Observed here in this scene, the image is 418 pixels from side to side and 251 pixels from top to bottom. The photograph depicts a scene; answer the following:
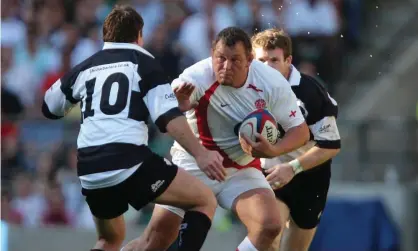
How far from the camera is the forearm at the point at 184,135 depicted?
26.2 feet

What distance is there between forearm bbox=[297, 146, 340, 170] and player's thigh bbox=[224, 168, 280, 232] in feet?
1.44

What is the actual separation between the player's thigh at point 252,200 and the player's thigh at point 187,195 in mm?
481

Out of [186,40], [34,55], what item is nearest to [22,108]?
[34,55]

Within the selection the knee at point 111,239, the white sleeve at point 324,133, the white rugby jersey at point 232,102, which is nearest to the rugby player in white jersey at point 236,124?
the white rugby jersey at point 232,102

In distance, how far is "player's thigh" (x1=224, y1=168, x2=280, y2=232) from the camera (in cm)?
859

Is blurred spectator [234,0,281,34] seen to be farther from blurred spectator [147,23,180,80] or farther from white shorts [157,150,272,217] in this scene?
white shorts [157,150,272,217]

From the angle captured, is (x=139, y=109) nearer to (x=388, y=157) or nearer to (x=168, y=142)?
(x=168, y=142)

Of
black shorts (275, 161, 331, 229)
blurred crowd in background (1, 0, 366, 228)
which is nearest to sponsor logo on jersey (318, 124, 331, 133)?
black shorts (275, 161, 331, 229)

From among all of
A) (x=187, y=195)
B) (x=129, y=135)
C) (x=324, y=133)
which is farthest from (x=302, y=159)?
(x=129, y=135)

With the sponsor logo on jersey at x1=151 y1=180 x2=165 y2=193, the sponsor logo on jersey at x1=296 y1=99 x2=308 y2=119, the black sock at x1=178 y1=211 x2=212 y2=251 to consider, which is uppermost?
the sponsor logo on jersey at x1=151 y1=180 x2=165 y2=193

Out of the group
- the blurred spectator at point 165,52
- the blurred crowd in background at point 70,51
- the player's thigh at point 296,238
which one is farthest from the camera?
the blurred spectator at point 165,52

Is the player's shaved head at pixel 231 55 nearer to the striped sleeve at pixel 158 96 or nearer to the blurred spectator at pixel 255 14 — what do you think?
the striped sleeve at pixel 158 96

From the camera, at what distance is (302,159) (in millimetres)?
9336

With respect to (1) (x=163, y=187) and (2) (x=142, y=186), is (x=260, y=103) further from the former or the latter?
(2) (x=142, y=186)
